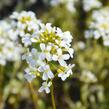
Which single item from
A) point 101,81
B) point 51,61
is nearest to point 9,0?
point 101,81

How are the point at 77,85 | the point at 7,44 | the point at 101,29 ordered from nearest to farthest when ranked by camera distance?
the point at 101,29, the point at 7,44, the point at 77,85

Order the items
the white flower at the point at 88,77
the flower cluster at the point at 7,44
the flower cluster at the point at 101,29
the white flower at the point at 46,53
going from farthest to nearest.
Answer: the white flower at the point at 88,77 → the flower cluster at the point at 7,44 → the flower cluster at the point at 101,29 → the white flower at the point at 46,53

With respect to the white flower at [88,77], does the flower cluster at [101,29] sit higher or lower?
higher

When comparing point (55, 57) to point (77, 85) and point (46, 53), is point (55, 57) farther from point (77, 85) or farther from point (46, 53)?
point (77, 85)

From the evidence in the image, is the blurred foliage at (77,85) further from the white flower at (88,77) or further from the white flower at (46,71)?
the white flower at (46,71)

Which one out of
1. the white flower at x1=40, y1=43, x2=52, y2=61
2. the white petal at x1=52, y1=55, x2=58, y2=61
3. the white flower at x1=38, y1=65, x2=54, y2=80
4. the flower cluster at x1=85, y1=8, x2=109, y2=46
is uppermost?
the flower cluster at x1=85, y1=8, x2=109, y2=46

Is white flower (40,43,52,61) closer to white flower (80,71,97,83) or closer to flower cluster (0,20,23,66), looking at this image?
flower cluster (0,20,23,66)

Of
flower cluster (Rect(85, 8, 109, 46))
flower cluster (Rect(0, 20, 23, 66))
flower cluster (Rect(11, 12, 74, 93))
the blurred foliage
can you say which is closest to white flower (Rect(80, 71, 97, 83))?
the blurred foliage

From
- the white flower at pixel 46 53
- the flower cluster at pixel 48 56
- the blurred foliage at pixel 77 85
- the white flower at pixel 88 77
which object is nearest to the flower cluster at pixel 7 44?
the blurred foliage at pixel 77 85

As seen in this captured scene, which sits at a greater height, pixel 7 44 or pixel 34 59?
pixel 7 44

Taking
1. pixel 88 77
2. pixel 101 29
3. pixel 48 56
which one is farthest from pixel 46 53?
pixel 88 77

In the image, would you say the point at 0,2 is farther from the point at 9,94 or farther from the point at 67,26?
the point at 9,94
